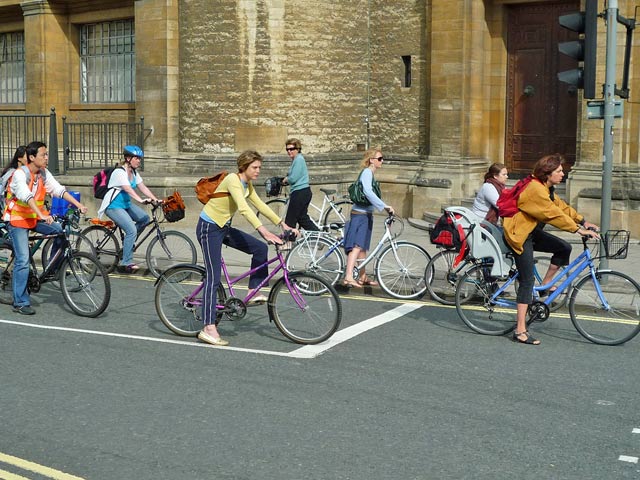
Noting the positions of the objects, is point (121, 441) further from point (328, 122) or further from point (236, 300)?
point (328, 122)

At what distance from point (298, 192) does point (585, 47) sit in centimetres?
485

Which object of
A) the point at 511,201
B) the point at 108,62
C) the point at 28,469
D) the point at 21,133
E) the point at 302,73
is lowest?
the point at 28,469

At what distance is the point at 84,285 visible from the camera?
1038 centimetres

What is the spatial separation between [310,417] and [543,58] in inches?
477

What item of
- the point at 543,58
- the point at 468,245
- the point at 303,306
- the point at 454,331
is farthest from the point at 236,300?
the point at 543,58

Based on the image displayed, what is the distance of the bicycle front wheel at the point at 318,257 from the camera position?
12031 mm

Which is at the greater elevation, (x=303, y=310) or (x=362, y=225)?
(x=362, y=225)

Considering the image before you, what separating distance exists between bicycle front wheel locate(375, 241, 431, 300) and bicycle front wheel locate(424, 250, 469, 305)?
25cm

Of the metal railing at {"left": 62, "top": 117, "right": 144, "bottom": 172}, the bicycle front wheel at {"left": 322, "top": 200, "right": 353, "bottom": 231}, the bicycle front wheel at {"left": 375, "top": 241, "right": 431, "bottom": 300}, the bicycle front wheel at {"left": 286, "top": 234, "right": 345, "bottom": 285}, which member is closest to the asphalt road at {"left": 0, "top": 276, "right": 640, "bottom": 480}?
the bicycle front wheel at {"left": 375, "top": 241, "right": 431, "bottom": 300}

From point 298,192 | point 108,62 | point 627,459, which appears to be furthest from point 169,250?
point 108,62

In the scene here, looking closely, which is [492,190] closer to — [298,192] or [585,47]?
[585,47]

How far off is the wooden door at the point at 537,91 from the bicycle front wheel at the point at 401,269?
254 inches

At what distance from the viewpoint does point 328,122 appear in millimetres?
19156

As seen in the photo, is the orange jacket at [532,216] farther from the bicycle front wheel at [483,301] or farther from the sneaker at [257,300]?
the sneaker at [257,300]
